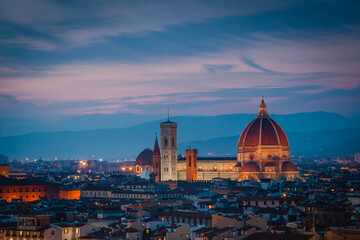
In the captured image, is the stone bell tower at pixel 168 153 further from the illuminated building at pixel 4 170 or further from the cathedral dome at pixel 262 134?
the illuminated building at pixel 4 170

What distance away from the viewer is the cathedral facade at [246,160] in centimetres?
14950

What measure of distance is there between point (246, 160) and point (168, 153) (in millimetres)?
15050

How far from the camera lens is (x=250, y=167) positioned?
148m

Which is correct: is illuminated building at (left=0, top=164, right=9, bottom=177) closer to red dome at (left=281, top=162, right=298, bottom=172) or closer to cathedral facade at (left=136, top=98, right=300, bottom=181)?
cathedral facade at (left=136, top=98, right=300, bottom=181)

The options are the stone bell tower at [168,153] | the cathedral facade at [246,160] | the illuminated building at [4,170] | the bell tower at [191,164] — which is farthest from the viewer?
the stone bell tower at [168,153]

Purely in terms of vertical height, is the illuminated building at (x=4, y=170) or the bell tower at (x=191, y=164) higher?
the bell tower at (x=191, y=164)

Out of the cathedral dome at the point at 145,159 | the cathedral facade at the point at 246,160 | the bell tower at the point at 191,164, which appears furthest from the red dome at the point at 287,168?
the cathedral dome at the point at 145,159

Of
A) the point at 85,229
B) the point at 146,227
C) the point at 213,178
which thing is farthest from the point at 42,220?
the point at 213,178

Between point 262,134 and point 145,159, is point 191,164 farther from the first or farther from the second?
point 145,159

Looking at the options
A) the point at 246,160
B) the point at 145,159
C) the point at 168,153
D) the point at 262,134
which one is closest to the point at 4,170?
the point at 168,153

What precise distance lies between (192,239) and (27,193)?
5994 cm

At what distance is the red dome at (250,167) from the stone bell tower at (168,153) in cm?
1564

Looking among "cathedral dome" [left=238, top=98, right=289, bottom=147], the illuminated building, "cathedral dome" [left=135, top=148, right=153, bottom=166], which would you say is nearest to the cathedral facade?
"cathedral dome" [left=238, top=98, right=289, bottom=147]

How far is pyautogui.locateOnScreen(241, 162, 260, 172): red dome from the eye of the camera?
148 metres
